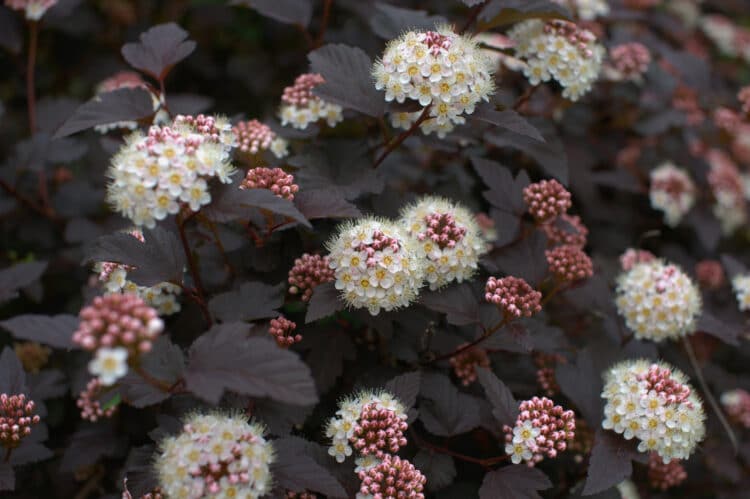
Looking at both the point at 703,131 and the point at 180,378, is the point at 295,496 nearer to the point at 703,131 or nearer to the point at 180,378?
the point at 180,378

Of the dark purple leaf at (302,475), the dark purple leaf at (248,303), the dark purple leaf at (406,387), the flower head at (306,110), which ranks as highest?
the flower head at (306,110)

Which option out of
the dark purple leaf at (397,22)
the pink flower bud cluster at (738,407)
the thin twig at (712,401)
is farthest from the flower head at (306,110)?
the pink flower bud cluster at (738,407)

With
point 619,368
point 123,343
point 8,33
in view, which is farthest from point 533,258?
point 8,33

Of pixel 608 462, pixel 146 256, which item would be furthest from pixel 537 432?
pixel 146 256

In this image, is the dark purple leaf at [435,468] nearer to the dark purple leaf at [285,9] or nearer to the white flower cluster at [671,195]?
the dark purple leaf at [285,9]

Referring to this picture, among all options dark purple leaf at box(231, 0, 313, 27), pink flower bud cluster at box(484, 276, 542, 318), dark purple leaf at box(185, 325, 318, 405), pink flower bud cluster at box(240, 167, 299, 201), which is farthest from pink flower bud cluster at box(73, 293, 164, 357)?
dark purple leaf at box(231, 0, 313, 27)
